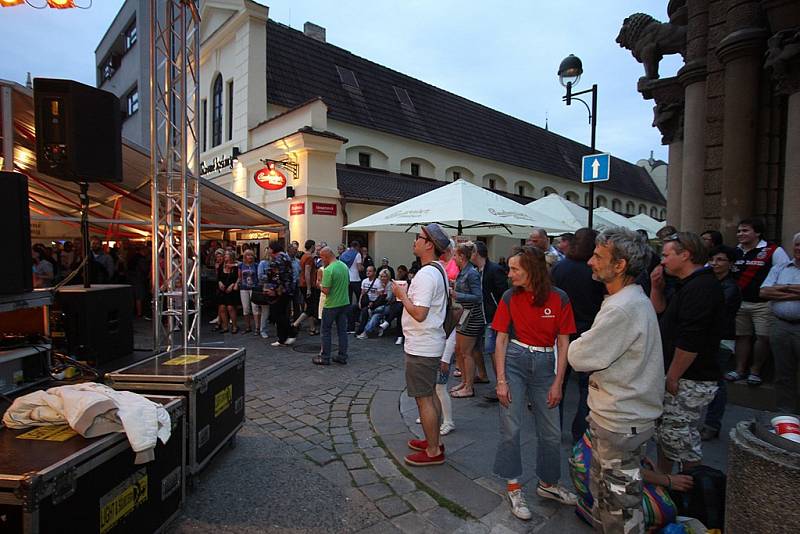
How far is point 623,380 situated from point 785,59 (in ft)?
16.9

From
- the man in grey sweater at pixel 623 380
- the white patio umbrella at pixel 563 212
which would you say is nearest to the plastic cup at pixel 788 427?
the man in grey sweater at pixel 623 380

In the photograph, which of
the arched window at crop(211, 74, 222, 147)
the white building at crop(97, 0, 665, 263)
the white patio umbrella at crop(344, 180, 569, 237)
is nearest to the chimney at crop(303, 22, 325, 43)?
the white building at crop(97, 0, 665, 263)

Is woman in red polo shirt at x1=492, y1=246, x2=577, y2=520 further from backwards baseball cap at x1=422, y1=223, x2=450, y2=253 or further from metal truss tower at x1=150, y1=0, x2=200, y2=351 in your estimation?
metal truss tower at x1=150, y1=0, x2=200, y2=351

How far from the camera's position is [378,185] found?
15.5m

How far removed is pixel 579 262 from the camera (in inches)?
160

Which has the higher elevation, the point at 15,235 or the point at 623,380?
the point at 15,235

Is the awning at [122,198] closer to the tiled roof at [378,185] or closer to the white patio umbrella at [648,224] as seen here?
the tiled roof at [378,185]

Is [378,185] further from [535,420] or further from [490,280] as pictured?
[535,420]

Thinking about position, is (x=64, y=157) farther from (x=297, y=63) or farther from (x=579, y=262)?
(x=297, y=63)

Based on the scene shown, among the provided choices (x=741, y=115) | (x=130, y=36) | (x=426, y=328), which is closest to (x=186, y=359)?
(x=426, y=328)

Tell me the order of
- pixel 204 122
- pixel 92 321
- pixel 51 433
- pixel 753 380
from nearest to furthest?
pixel 51 433, pixel 92 321, pixel 753 380, pixel 204 122

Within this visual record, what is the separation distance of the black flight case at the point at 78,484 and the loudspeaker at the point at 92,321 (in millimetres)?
2157

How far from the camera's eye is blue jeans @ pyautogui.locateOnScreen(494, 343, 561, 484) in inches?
117

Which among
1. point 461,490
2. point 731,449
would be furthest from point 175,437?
point 731,449
